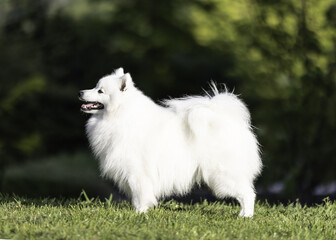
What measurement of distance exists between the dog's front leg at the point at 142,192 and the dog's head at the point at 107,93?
34.0 inches

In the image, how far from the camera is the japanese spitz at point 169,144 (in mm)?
5418

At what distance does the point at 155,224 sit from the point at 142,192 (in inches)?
25.0

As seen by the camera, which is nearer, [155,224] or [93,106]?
[155,224]

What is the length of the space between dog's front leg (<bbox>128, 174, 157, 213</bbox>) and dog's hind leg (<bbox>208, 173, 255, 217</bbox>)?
0.67 meters

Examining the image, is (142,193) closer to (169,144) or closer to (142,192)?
(142,192)

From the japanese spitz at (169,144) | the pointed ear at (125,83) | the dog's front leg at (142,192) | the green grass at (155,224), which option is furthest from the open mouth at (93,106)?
the green grass at (155,224)

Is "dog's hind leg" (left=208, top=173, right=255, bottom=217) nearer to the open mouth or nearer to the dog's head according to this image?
the dog's head

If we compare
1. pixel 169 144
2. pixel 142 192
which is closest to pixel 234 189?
pixel 169 144

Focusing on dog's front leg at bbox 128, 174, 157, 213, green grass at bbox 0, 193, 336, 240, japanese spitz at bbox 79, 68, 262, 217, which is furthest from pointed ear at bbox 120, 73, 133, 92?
green grass at bbox 0, 193, 336, 240

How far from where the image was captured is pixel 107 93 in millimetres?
5438

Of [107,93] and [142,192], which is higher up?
[107,93]

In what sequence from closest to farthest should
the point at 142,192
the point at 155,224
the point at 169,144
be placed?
1. the point at 155,224
2. the point at 142,192
3. the point at 169,144

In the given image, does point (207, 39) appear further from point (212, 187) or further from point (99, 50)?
point (212, 187)

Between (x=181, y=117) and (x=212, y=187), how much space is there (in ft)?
2.83
